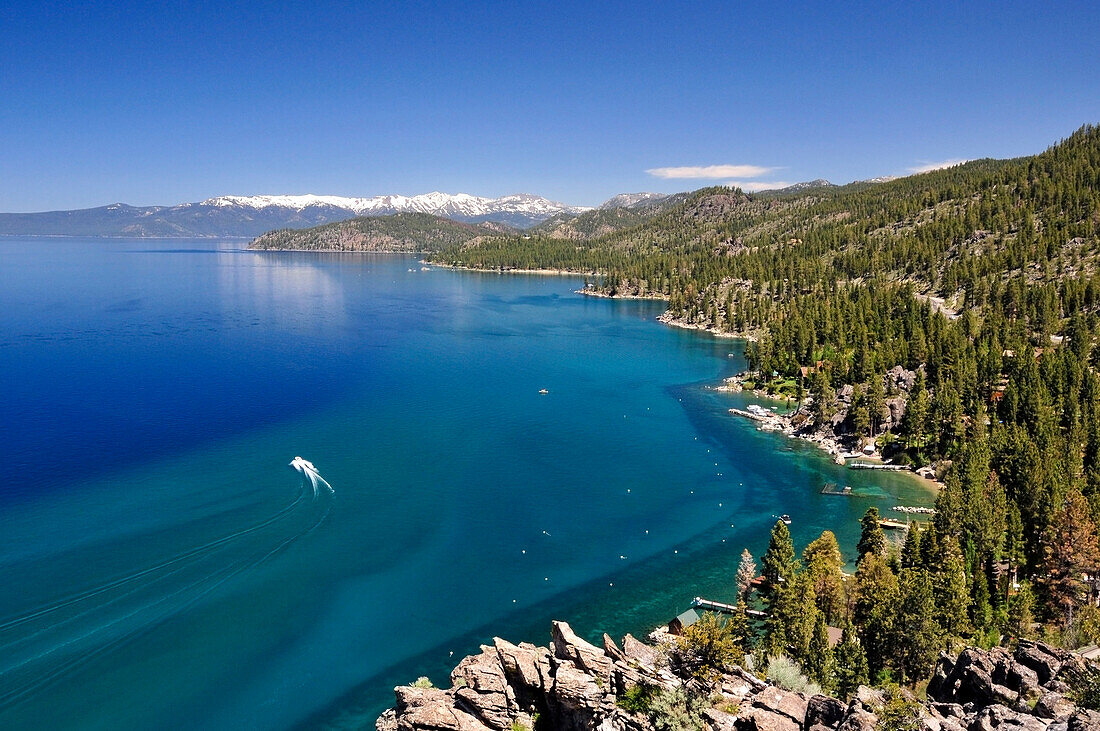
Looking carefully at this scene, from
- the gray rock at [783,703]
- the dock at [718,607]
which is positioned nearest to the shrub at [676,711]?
the gray rock at [783,703]

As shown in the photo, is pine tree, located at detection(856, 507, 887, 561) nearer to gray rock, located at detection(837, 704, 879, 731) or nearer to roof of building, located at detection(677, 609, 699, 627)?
roof of building, located at detection(677, 609, 699, 627)

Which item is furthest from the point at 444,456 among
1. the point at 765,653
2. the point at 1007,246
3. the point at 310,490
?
the point at 1007,246

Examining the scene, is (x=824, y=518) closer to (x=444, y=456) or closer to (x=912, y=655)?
(x=912, y=655)

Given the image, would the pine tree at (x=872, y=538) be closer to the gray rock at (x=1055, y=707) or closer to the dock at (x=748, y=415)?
the gray rock at (x=1055, y=707)

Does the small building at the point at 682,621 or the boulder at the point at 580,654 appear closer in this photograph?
the boulder at the point at 580,654

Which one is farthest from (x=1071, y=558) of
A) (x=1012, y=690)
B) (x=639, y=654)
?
(x=639, y=654)

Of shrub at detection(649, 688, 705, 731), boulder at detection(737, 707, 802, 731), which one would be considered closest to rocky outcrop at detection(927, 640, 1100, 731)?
boulder at detection(737, 707, 802, 731)

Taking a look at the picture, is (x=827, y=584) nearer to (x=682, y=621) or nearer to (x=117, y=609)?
(x=682, y=621)
